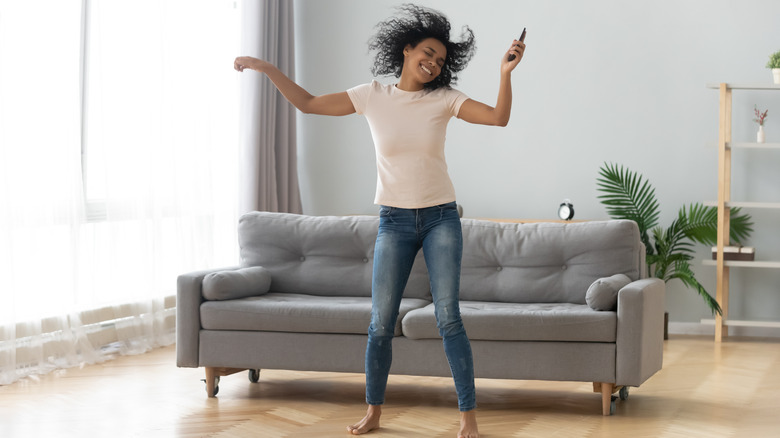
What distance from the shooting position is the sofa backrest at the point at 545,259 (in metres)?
3.71

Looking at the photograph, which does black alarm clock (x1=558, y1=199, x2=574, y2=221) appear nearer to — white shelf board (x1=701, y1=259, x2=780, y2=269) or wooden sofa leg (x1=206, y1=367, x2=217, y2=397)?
white shelf board (x1=701, y1=259, x2=780, y2=269)

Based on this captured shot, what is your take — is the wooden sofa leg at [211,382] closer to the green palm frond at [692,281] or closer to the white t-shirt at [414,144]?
the white t-shirt at [414,144]

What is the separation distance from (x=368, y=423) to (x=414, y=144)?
0.97m

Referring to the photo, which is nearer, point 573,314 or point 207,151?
point 573,314

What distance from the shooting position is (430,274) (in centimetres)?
291

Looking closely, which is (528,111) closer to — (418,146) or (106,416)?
(418,146)

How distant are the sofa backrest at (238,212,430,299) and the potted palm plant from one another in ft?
6.39

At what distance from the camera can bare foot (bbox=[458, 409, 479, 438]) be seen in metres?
2.94

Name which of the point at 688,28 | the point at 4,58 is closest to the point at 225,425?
the point at 4,58

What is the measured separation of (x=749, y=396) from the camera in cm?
373

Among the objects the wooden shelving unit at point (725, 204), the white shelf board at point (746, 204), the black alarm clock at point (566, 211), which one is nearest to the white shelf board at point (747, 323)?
the wooden shelving unit at point (725, 204)

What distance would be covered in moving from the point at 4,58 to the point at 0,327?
1.18 meters

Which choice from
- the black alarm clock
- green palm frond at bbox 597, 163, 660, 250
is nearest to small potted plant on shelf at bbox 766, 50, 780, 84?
green palm frond at bbox 597, 163, 660, 250

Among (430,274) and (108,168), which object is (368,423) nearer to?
(430,274)
